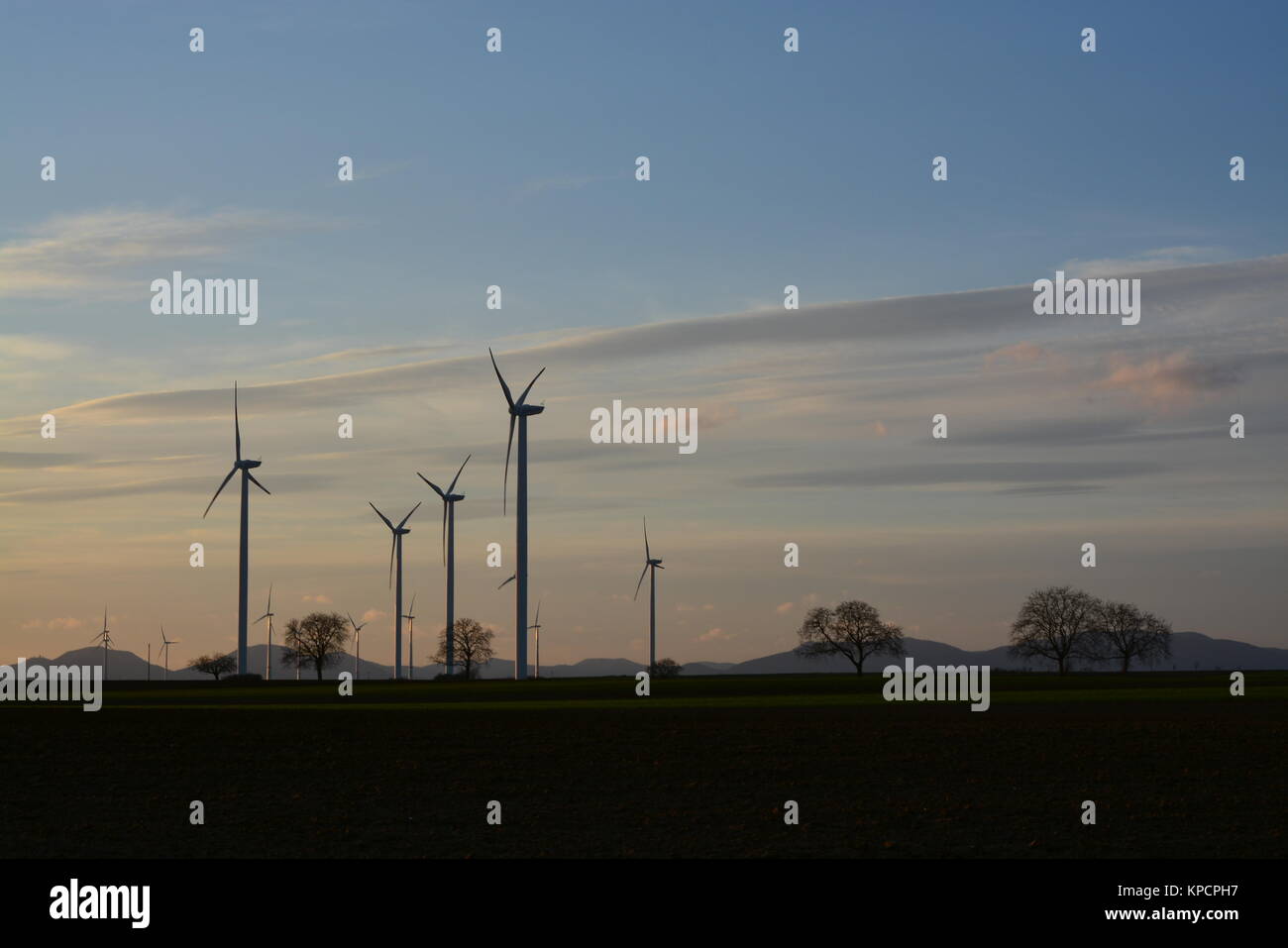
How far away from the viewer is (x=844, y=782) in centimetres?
5006

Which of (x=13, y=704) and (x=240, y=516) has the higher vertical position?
(x=240, y=516)

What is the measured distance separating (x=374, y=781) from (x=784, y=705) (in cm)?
3977

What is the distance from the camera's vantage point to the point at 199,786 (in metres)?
49.7

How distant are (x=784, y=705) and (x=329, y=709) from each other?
26.7 metres

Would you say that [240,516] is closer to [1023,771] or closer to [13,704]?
Result: [13,704]

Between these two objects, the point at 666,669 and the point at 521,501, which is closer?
the point at 521,501

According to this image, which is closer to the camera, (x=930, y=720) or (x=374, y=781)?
(x=374, y=781)
